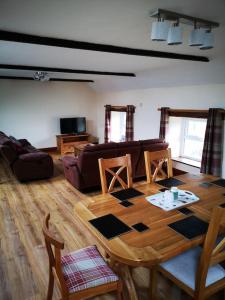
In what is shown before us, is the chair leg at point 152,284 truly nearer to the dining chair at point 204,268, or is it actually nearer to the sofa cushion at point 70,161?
the dining chair at point 204,268

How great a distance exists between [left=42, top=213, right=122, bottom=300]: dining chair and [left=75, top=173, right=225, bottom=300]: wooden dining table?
0.15 meters

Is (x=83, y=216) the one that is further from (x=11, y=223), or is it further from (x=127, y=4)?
(x=11, y=223)

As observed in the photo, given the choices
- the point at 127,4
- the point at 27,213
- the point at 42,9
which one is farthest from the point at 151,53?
the point at 27,213

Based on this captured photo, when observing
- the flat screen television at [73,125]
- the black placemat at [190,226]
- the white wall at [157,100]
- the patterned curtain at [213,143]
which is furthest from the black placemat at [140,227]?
the flat screen television at [73,125]

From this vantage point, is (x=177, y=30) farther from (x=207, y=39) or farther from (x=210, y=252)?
(x=210, y=252)

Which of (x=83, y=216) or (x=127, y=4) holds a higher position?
(x=127, y=4)

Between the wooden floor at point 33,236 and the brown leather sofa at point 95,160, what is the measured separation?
0.96 ft

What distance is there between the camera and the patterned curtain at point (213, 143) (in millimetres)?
4100

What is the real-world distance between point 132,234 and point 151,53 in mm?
2534

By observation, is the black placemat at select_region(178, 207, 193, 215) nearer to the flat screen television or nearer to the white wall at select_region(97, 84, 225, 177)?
the white wall at select_region(97, 84, 225, 177)

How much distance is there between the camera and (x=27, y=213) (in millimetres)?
3502

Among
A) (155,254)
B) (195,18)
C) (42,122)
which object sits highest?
(195,18)

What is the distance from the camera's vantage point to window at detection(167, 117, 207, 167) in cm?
493

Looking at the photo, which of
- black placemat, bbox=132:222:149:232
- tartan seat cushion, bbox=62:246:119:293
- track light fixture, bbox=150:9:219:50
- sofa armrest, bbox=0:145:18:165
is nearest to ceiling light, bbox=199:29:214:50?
track light fixture, bbox=150:9:219:50
